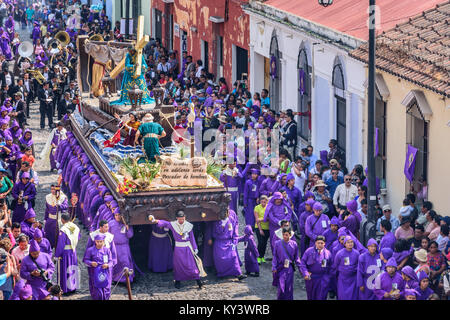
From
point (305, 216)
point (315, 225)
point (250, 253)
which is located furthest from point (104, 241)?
A: point (305, 216)

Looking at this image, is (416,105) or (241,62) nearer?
(416,105)

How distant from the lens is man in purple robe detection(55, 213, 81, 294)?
57.1ft

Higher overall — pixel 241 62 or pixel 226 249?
pixel 241 62

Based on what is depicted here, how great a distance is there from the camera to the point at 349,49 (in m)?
22.0

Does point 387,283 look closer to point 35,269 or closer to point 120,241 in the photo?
point 120,241

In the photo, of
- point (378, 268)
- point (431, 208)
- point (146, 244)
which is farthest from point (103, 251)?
point (431, 208)

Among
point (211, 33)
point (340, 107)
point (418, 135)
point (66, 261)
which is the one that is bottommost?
point (66, 261)

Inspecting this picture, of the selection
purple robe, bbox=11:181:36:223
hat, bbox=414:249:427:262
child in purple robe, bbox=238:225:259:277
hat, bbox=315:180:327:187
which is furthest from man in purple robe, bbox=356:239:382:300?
purple robe, bbox=11:181:36:223

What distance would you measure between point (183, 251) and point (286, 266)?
175 cm

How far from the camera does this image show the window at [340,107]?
23.2 metres

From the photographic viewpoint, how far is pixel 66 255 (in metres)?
17.5

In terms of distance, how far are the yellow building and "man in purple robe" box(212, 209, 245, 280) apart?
3.46 m

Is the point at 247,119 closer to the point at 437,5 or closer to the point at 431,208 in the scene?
the point at 437,5

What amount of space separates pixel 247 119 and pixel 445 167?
7968mm
